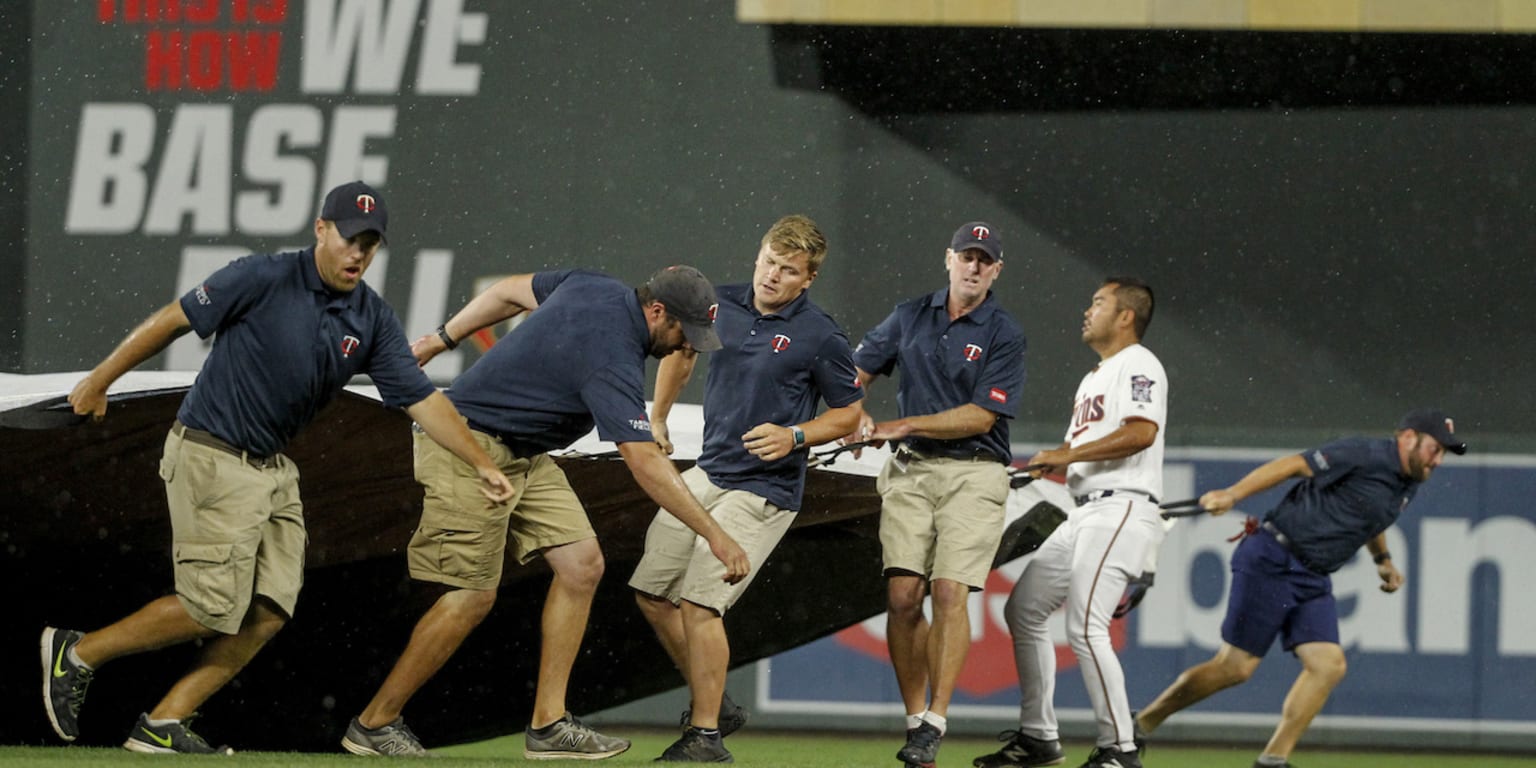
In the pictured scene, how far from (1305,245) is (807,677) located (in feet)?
14.4

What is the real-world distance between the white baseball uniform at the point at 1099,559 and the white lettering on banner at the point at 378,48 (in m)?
6.69

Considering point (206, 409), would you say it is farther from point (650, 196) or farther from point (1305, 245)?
point (1305, 245)

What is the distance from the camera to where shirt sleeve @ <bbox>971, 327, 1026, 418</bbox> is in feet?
19.9

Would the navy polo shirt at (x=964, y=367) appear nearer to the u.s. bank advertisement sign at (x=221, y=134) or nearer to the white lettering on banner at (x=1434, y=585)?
the white lettering on banner at (x=1434, y=585)

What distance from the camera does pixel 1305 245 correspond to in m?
11.7

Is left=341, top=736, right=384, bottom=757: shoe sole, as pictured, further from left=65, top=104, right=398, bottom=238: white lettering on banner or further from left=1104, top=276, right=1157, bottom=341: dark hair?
left=65, top=104, right=398, bottom=238: white lettering on banner

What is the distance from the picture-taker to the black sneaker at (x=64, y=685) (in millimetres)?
5047

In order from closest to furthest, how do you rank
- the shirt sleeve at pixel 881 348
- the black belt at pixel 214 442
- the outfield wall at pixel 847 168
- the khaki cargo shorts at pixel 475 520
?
the black belt at pixel 214 442, the khaki cargo shorts at pixel 475 520, the shirt sleeve at pixel 881 348, the outfield wall at pixel 847 168

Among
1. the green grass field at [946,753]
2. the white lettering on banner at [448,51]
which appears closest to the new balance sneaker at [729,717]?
the green grass field at [946,753]

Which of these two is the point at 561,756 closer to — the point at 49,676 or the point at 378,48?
the point at 49,676

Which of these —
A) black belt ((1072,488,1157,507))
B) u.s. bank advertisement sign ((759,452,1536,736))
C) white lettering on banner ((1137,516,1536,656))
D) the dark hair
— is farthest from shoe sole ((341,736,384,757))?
white lettering on banner ((1137,516,1536,656))

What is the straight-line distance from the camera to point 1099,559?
641 centimetres

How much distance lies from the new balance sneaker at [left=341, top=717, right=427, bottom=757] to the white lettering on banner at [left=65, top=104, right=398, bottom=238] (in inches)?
280

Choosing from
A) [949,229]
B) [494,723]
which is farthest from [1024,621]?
[949,229]
